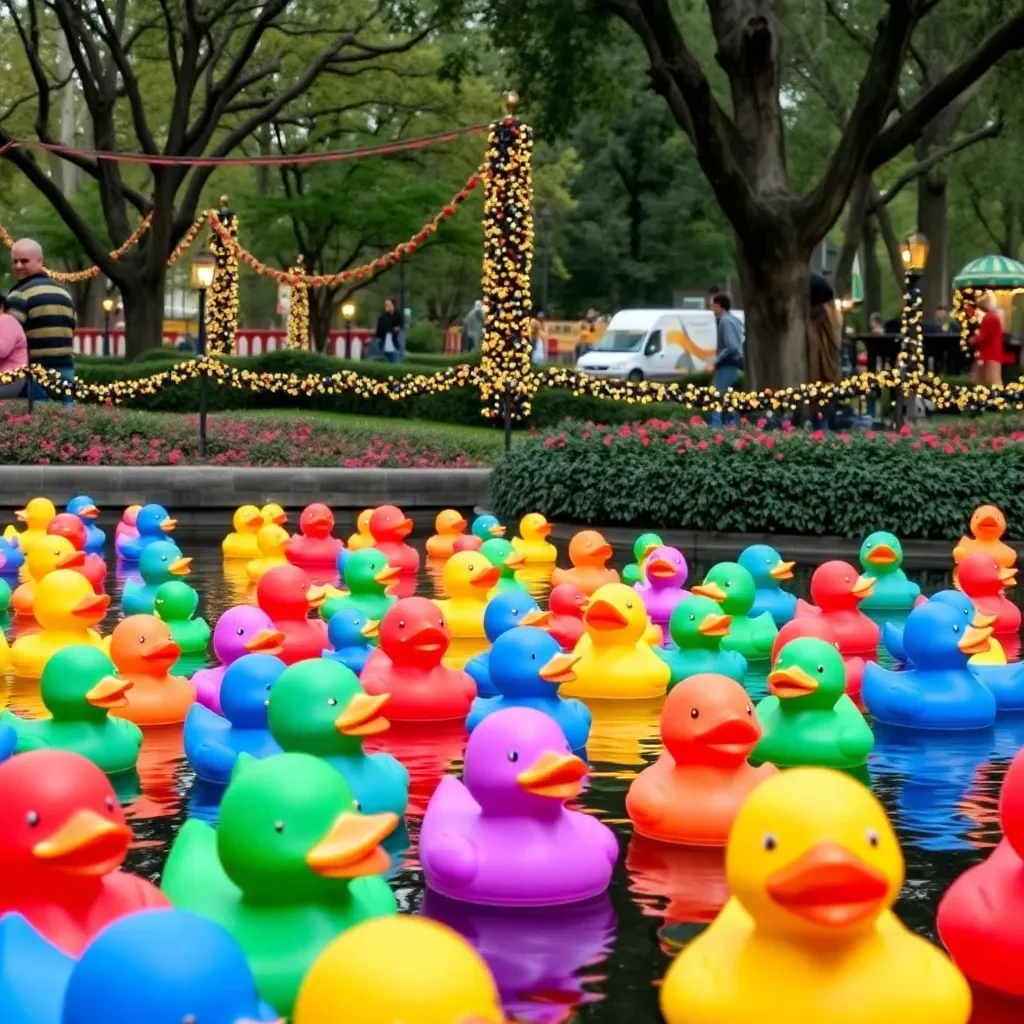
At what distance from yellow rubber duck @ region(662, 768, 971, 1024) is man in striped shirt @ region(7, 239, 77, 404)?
16125 mm

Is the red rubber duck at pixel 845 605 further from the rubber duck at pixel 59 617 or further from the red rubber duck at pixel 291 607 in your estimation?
the rubber duck at pixel 59 617

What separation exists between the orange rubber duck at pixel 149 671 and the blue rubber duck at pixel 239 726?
1.22m

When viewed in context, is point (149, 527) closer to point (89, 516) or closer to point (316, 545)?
point (89, 516)

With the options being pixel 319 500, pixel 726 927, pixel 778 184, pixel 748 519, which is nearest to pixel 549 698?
pixel 726 927

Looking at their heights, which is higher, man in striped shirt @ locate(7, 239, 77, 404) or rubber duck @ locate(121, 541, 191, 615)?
man in striped shirt @ locate(7, 239, 77, 404)

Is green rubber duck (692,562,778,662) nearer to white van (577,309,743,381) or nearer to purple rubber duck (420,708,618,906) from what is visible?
purple rubber duck (420,708,618,906)

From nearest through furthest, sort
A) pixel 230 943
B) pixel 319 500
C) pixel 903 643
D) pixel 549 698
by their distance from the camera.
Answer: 1. pixel 230 943
2. pixel 549 698
3. pixel 903 643
4. pixel 319 500

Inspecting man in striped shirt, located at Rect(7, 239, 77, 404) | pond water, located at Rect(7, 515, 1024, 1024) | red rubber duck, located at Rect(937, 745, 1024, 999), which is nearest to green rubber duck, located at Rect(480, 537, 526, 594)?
pond water, located at Rect(7, 515, 1024, 1024)

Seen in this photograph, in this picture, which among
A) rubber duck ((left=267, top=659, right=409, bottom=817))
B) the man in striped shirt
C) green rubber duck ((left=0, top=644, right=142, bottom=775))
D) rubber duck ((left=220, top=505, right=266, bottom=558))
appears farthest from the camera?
the man in striped shirt

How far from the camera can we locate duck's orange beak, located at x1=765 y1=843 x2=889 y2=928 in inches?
187

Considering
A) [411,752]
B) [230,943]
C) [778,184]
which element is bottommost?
[411,752]

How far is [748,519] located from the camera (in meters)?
17.2

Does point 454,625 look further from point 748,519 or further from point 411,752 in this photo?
point 748,519

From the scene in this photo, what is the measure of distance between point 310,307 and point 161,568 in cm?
3306
